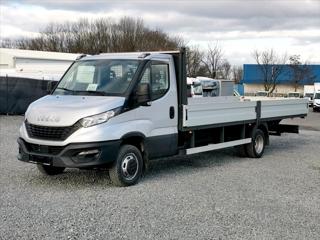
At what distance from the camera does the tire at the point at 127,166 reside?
28.7 ft

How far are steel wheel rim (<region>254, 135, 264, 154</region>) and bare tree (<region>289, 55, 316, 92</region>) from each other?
217ft

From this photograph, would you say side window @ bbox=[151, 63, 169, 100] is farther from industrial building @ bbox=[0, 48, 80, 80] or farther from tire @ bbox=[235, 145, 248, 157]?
industrial building @ bbox=[0, 48, 80, 80]

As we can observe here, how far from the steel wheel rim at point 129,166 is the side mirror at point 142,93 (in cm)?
95

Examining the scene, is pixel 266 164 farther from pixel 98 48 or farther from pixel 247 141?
pixel 98 48

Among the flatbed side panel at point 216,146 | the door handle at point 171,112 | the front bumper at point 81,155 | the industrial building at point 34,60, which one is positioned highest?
the industrial building at point 34,60

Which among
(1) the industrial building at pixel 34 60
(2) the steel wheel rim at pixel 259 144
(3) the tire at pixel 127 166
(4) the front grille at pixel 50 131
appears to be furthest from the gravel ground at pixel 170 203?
(1) the industrial building at pixel 34 60

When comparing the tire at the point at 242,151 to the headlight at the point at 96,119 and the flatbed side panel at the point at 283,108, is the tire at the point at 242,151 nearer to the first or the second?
the flatbed side panel at the point at 283,108

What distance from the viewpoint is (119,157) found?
874cm

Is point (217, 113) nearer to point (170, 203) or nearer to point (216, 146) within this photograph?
point (216, 146)

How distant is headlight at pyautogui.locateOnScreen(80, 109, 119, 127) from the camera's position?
839 cm

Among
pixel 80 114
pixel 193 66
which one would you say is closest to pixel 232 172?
pixel 80 114

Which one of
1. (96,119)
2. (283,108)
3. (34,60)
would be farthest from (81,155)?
(34,60)

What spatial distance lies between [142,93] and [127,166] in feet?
4.30

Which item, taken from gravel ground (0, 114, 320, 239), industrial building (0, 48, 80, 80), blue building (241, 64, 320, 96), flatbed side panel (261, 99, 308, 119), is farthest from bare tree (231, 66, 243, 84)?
gravel ground (0, 114, 320, 239)
